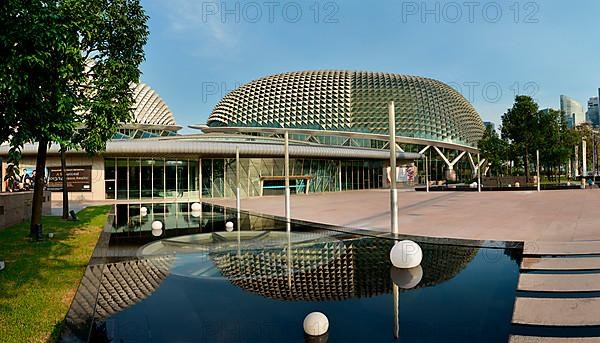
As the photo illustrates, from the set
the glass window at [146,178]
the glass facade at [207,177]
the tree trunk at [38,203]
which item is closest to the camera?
the tree trunk at [38,203]

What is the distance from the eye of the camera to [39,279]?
717cm

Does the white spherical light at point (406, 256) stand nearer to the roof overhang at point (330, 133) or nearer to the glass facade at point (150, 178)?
the glass facade at point (150, 178)

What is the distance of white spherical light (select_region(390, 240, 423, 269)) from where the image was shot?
744cm

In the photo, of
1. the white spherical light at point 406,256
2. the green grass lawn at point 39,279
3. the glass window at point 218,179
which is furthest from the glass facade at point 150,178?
the white spherical light at point 406,256

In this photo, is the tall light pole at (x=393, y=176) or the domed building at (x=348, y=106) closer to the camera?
the tall light pole at (x=393, y=176)

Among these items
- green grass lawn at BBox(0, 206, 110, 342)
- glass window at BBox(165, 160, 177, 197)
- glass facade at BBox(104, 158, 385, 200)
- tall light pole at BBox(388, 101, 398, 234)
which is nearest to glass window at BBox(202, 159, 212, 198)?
glass facade at BBox(104, 158, 385, 200)

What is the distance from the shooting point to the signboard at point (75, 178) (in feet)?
102

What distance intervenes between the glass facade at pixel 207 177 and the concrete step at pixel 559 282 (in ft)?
101

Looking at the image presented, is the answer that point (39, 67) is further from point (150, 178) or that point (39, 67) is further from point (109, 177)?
point (150, 178)

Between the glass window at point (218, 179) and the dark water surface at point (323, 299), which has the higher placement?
the glass window at point (218, 179)

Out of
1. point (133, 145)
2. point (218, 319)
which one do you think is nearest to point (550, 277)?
point (218, 319)

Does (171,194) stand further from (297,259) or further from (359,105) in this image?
(359,105)

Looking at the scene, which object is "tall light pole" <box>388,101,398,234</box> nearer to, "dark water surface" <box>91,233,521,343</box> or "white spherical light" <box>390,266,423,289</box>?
"dark water surface" <box>91,233,521,343</box>

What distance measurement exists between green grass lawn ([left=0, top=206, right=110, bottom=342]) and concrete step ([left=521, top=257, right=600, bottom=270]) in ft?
24.7
